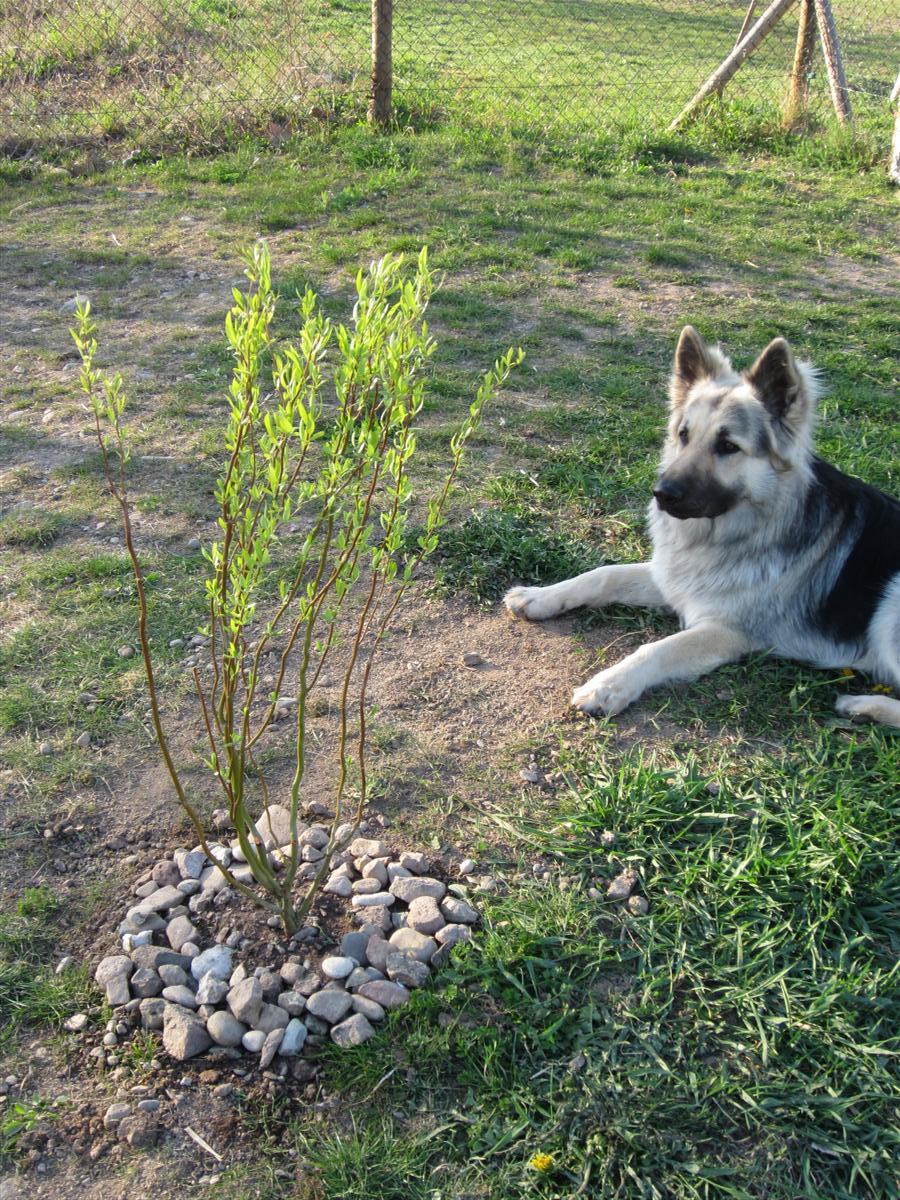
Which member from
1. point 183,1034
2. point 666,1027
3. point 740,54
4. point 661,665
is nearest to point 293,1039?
point 183,1034

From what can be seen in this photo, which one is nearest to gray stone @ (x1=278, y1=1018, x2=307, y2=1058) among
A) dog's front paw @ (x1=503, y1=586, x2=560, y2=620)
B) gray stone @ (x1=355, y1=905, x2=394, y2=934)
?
gray stone @ (x1=355, y1=905, x2=394, y2=934)

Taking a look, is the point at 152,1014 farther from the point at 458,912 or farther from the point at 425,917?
the point at 458,912

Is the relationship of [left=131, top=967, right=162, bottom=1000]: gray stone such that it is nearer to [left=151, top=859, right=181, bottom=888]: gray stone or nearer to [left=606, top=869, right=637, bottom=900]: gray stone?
[left=151, top=859, right=181, bottom=888]: gray stone

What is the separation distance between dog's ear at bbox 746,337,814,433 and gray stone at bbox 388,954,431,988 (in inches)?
99.5

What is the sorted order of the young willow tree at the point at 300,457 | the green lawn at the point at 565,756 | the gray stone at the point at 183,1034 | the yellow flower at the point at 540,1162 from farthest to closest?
the gray stone at the point at 183,1034
the green lawn at the point at 565,756
the yellow flower at the point at 540,1162
the young willow tree at the point at 300,457

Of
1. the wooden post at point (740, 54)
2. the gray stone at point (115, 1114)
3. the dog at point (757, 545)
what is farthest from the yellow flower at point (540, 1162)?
the wooden post at point (740, 54)

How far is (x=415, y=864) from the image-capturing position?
3053 millimetres

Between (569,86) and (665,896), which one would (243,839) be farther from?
(569,86)

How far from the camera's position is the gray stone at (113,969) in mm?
2688

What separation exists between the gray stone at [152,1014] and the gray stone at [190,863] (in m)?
0.45

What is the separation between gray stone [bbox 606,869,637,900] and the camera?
118 inches

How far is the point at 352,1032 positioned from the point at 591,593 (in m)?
2.21

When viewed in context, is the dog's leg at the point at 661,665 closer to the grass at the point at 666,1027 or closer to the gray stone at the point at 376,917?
the grass at the point at 666,1027

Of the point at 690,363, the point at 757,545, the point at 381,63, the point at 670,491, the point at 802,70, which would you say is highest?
the point at 802,70
